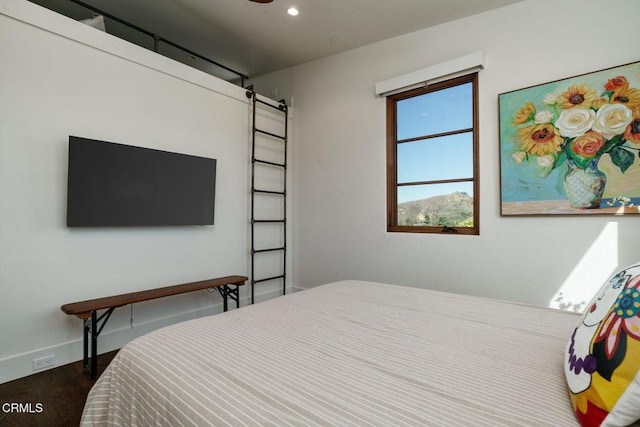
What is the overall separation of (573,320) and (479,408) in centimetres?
99

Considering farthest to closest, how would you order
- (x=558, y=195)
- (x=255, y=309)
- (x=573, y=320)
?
(x=558, y=195) → (x=255, y=309) → (x=573, y=320)

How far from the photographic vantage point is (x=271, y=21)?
9.96 ft

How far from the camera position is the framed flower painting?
7.16 ft

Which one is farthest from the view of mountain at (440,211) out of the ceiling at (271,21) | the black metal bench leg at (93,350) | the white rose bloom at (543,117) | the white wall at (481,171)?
the black metal bench leg at (93,350)

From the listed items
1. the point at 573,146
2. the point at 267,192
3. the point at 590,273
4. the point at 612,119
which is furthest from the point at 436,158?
the point at 267,192

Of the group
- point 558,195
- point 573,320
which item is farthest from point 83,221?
point 558,195

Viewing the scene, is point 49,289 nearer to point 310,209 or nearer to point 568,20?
point 310,209

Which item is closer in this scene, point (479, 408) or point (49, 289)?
point (479, 408)

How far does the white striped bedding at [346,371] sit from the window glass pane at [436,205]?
150cm

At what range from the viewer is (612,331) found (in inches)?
27.7

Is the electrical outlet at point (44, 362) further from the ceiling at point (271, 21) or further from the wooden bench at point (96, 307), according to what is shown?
the ceiling at point (271, 21)

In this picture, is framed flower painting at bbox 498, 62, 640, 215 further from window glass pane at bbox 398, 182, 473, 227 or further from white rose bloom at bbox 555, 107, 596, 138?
window glass pane at bbox 398, 182, 473, 227

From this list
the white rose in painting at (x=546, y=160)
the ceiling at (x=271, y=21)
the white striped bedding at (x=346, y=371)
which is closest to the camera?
the white striped bedding at (x=346, y=371)

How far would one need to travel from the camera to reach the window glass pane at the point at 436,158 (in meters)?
2.93
